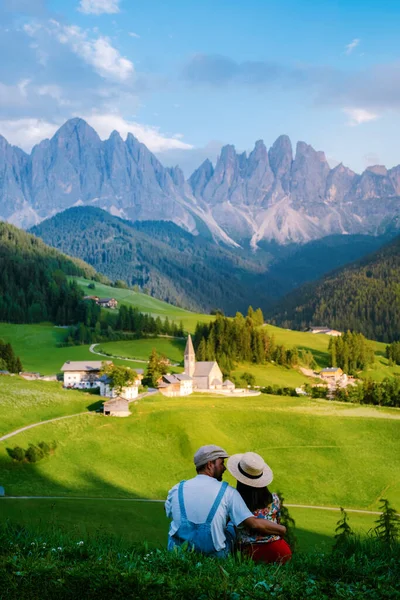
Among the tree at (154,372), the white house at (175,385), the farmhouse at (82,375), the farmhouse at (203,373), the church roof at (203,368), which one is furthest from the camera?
the church roof at (203,368)

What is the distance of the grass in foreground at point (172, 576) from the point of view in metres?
9.30

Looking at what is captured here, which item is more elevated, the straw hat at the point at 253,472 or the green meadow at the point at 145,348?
the straw hat at the point at 253,472

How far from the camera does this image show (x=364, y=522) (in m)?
45.9

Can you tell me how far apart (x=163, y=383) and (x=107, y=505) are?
5082cm

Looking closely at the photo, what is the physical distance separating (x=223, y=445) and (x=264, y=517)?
5695 centimetres

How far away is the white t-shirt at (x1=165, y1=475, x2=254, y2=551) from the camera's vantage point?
11.3 m

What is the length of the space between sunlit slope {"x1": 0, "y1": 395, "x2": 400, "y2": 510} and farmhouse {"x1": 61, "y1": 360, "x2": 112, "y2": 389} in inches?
616

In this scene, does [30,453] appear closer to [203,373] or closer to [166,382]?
[166,382]

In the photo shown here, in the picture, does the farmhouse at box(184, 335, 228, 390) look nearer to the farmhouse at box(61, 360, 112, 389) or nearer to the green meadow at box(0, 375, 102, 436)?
the farmhouse at box(61, 360, 112, 389)

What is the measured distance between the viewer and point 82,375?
3848 inches

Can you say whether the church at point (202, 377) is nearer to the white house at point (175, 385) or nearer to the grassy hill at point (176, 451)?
the white house at point (175, 385)

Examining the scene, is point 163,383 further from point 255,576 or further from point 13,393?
point 255,576

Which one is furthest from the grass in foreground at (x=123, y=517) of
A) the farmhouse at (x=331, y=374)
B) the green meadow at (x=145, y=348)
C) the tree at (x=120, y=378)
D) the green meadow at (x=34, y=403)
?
the green meadow at (x=145, y=348)

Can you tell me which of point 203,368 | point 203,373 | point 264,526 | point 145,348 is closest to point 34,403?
point 203,373
